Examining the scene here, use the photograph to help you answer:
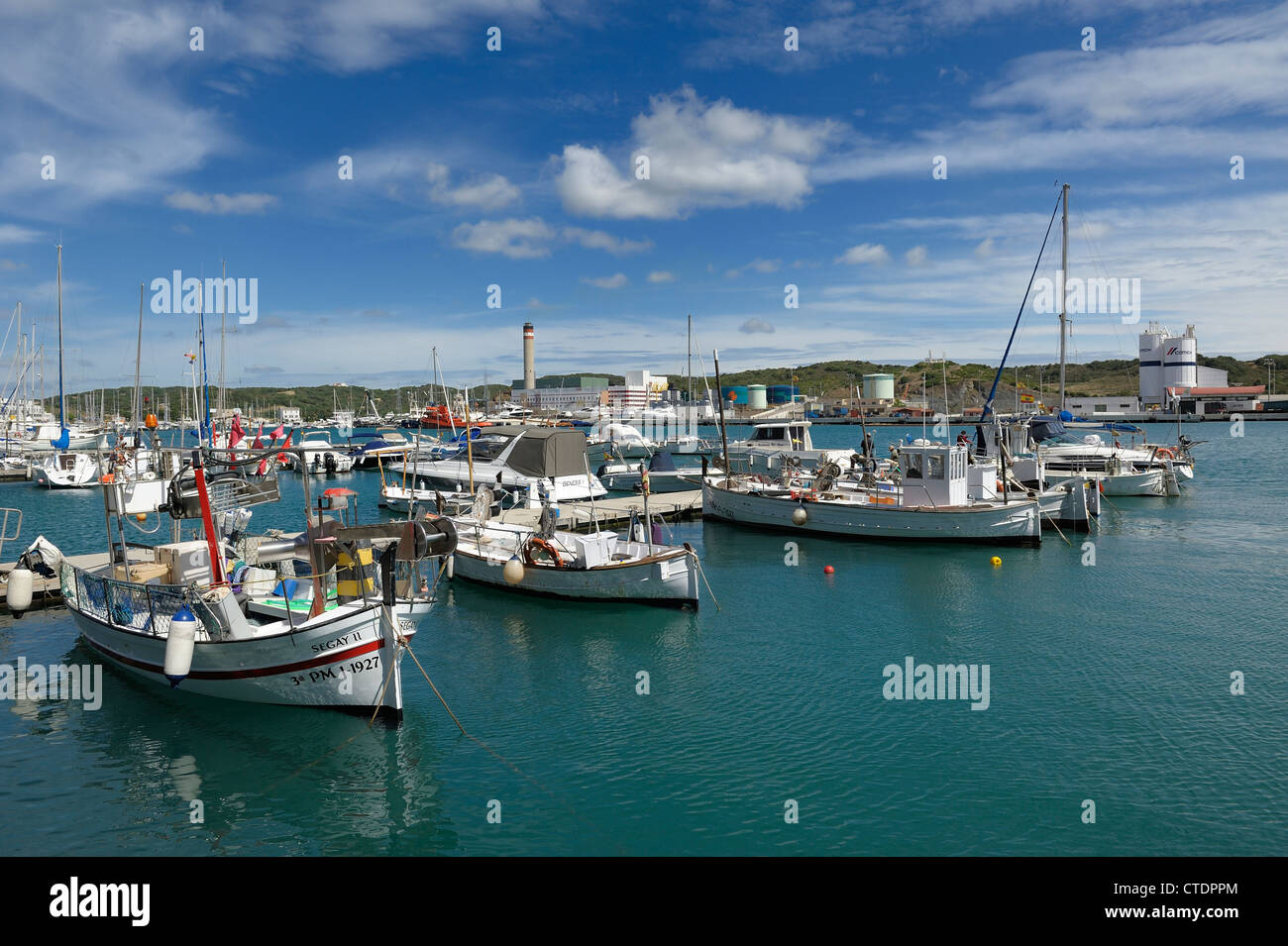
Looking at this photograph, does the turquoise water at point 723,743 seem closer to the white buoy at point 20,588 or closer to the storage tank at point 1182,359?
the white buoy at point 20,588

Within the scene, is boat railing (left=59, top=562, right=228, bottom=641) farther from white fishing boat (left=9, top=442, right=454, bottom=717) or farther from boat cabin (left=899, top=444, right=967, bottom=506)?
boat cabin (left=899, top=444, right=967, bottom=506)

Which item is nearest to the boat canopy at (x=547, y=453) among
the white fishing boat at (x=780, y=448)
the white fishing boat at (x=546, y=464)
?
the white fishing boat at (x=546, y=464)

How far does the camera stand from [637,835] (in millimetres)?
10578

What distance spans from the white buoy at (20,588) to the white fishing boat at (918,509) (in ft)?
83.2

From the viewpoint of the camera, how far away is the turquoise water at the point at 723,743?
35.0ft

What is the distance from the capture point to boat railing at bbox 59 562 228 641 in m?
14.2

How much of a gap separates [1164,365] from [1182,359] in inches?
113

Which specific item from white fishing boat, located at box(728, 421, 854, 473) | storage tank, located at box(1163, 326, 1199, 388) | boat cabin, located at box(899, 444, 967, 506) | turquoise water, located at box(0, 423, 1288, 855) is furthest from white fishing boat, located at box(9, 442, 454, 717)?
storage tank, located at box(1163, 326, 1199, 388)

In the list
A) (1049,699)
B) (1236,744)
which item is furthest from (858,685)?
(1236,744)

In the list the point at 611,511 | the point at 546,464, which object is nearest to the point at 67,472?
the point at 546,464

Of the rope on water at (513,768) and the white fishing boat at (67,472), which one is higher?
the white fishing boat at (67,472)

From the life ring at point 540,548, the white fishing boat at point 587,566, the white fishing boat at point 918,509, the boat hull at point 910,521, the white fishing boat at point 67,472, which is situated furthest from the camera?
the white fishing boat at point 67,472
